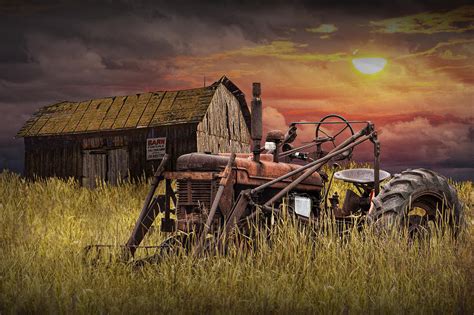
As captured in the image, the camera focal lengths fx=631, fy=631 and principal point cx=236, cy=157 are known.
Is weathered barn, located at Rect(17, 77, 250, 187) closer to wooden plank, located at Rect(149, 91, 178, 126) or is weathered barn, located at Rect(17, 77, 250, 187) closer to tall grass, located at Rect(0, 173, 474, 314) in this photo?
wooden plank, located at Rect(149, 91, 178, 126)

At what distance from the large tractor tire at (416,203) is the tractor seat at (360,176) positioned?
605 mm

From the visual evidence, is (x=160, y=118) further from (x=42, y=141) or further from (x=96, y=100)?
(x=42, y=141)

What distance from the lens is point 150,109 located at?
22.4 meters

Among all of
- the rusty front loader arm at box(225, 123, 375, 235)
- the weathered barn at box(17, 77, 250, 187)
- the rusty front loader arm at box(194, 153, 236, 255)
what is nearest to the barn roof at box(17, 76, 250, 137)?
the weathered barn at box(17, 77, 250, 187)

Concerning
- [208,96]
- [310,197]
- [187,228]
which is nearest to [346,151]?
[310,197]

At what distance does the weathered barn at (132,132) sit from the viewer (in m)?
21.5

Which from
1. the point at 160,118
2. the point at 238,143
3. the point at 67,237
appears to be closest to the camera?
the point at 67,237

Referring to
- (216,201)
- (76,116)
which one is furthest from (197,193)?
(76,116)

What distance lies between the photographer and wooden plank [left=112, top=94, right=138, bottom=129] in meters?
22.5

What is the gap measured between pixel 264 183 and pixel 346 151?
1245mm

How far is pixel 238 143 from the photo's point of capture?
23.8 meters

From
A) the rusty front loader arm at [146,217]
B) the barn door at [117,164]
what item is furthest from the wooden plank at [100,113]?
the rusty front loader arm at [146,217]

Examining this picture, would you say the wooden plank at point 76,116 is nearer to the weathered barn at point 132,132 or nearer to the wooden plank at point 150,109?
the weathered barn at point 132,132

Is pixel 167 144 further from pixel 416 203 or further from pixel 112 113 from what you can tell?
pixel 416 203
